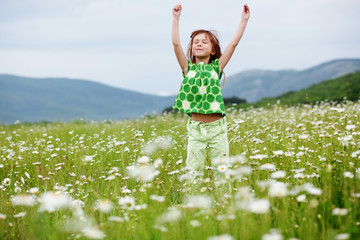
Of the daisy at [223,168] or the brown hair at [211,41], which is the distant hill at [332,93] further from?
the daisy at [223,168]

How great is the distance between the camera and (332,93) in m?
17.0

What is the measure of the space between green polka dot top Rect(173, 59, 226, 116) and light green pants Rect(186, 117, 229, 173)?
0.18 meters

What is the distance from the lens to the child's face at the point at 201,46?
4.44 m

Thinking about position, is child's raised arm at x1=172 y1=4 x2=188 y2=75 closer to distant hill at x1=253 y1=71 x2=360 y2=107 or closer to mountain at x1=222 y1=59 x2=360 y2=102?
distant hill at x1=253 y1=71 x2=360 y2=107

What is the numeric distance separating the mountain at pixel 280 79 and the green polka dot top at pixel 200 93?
288 ft

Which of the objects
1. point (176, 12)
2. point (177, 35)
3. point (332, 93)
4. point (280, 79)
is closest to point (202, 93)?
point (177, 35)

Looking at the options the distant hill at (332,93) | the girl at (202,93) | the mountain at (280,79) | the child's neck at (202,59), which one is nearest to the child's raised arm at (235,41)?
the girl at (202,93)

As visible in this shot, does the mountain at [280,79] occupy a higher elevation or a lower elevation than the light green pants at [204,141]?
higher

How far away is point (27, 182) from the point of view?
16.5 ft

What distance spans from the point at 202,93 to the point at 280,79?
116763 millimetres

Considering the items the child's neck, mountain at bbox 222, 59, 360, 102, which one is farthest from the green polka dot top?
mountain at bbox 222, 59, 360, 102

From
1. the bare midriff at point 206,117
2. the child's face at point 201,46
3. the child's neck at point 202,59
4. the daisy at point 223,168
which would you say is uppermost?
the child's face at point 201,46

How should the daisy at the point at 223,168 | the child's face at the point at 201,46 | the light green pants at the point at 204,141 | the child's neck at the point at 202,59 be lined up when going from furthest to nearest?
A: the child's neck at the point at 202,59
the child's face at the point at 201,46
the light green pants at the point at 204,141
the daisy at the point at 223,168

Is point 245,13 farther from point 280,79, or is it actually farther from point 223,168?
point 280,79
